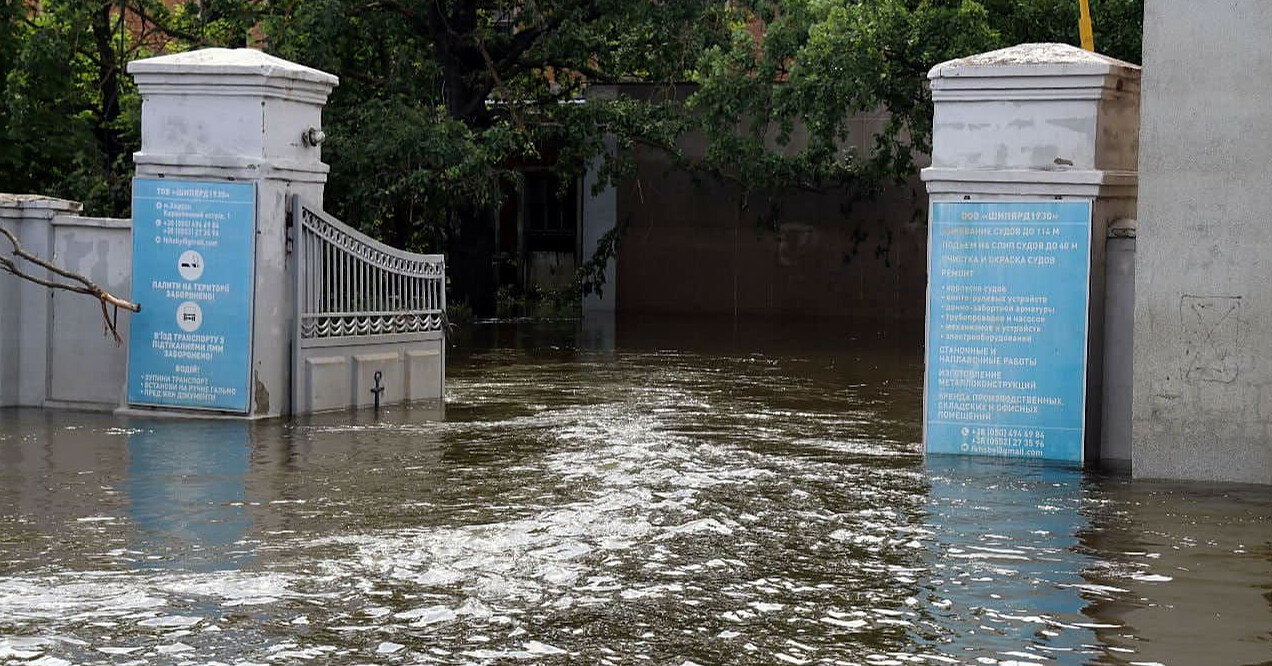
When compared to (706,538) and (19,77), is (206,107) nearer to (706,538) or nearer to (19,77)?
(706,538)

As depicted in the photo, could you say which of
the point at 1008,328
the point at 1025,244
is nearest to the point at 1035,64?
the point at 1025,244

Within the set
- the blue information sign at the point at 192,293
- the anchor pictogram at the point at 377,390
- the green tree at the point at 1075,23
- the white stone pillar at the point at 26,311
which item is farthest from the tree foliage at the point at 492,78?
the blue information sign at the point at 192,293

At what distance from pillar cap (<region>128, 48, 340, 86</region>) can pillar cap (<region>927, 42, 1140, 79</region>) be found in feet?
16.8

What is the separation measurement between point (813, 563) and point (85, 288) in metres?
8.12

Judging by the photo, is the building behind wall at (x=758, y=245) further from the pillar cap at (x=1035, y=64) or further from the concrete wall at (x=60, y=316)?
the pillar cap at (x=1035, y=64)

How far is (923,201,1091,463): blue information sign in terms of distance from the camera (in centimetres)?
1255

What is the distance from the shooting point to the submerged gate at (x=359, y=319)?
1495 centimetres

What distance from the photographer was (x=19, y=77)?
87.1 feet

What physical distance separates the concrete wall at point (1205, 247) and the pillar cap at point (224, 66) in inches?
262

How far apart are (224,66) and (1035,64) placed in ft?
20.6

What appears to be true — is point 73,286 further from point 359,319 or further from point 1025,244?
point 1025,244

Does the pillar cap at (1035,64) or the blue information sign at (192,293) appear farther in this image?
the blue information sign at (192,293)

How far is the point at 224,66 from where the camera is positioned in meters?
14.5

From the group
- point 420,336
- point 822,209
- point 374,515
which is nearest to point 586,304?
point 822,209
